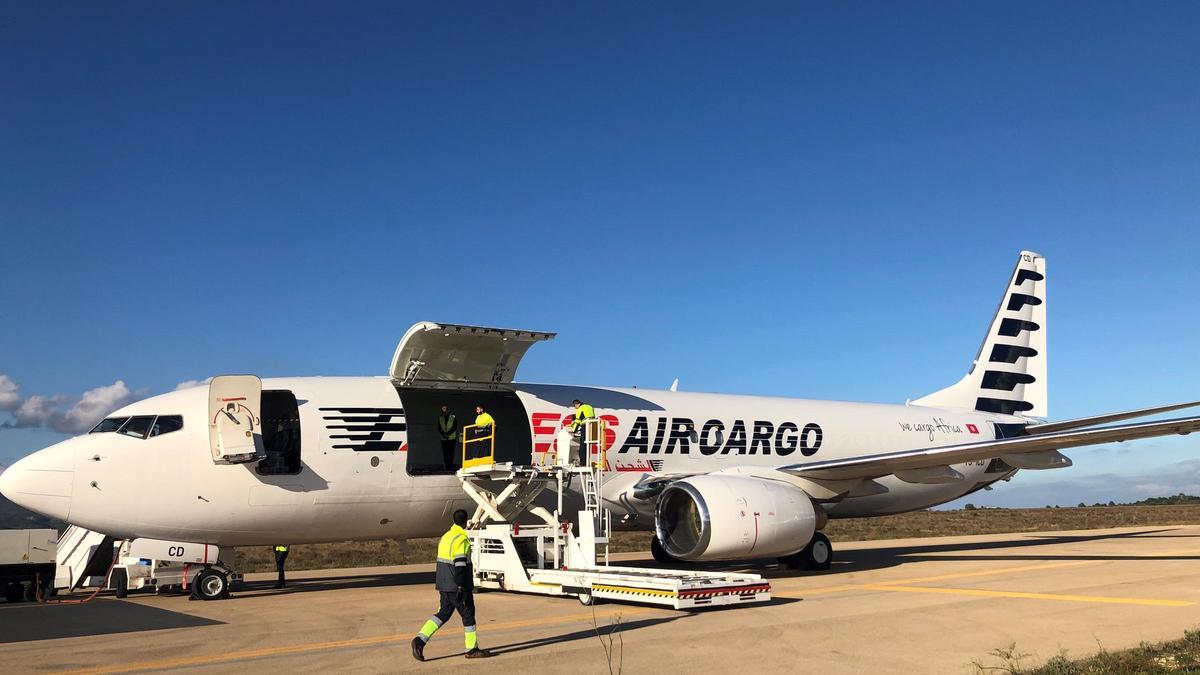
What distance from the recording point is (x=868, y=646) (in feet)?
28.2

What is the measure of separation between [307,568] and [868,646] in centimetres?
1670

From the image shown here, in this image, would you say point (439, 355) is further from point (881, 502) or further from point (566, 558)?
point (881, 502)

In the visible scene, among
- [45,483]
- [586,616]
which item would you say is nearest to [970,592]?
[586,616]

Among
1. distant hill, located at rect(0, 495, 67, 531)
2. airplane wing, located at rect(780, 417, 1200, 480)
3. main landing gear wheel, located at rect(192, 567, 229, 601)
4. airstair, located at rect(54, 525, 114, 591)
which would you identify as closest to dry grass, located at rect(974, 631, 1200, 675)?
airplane wing, located at rect(780, 417, 1200, 480)

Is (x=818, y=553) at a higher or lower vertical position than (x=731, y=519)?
lower

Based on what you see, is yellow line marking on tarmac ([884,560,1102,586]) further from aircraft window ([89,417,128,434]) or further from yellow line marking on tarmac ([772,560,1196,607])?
aircraft window ([89,417,128,434])

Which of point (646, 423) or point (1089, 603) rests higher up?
point (646, 423)

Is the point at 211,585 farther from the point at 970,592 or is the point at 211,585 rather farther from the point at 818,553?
the point at 970,592

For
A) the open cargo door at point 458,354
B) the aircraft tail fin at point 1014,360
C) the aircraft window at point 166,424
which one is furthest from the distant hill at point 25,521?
the aircraft tail fin at point 1014,360

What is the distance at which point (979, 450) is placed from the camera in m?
16.1

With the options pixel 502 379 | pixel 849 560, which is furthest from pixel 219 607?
pixel 849 560

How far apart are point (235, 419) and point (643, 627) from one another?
25.0 ft

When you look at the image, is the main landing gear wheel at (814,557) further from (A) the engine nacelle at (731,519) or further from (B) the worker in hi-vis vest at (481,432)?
(B) the worker in hi-vis vest at (481,432)

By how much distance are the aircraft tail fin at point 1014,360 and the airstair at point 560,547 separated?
14389 mm
